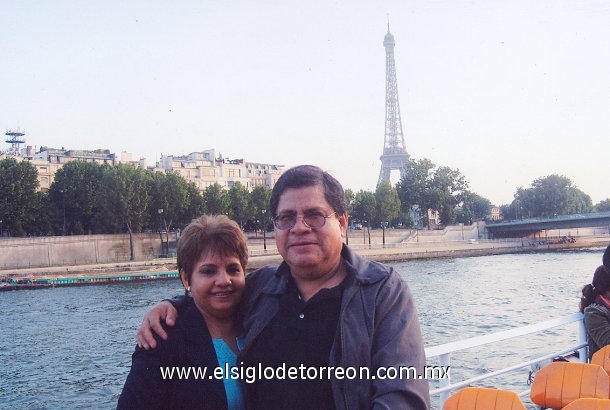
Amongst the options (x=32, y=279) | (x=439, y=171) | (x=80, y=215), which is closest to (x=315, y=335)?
(x=32, y=279)

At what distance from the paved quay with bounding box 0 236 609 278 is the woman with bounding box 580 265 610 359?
92.2ft

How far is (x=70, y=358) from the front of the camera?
43.7ft

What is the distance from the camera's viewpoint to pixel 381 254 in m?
42.0

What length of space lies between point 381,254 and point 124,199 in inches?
671

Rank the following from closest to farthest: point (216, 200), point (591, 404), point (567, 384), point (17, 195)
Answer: point (591, 404) < point (567, 384) < point (17, 195) < point (216, 200)

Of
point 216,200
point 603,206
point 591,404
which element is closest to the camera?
point 591,404

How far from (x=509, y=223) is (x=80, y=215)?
35.8 meters

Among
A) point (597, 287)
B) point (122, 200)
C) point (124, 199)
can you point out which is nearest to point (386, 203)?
point (124, 199)

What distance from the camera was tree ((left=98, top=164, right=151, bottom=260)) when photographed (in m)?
39.5

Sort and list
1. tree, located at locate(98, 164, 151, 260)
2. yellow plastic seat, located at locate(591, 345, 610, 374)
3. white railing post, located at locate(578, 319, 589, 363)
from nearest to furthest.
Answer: yellow plastic seat, located at locate(591, 345, 610, 374) → white railing post, located at locate(578, 319, 589, 363) → tree, located at locate(98, 164, 151, 260)

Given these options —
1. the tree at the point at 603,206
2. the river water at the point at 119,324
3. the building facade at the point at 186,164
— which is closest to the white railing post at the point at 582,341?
the river water at the point at 119,324

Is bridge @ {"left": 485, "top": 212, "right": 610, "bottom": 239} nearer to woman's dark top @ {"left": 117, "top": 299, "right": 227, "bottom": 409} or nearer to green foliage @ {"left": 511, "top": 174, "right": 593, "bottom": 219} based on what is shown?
green foliage @ {"left": 511, "top": 174, "right": 593, "bottom": 219}

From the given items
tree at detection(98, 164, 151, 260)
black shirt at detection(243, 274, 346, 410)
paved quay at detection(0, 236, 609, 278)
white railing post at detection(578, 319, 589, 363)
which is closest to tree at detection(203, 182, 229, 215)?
paved quay at detection(0, 236, 609, 278)

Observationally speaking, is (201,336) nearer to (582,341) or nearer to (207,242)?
(207,242)
